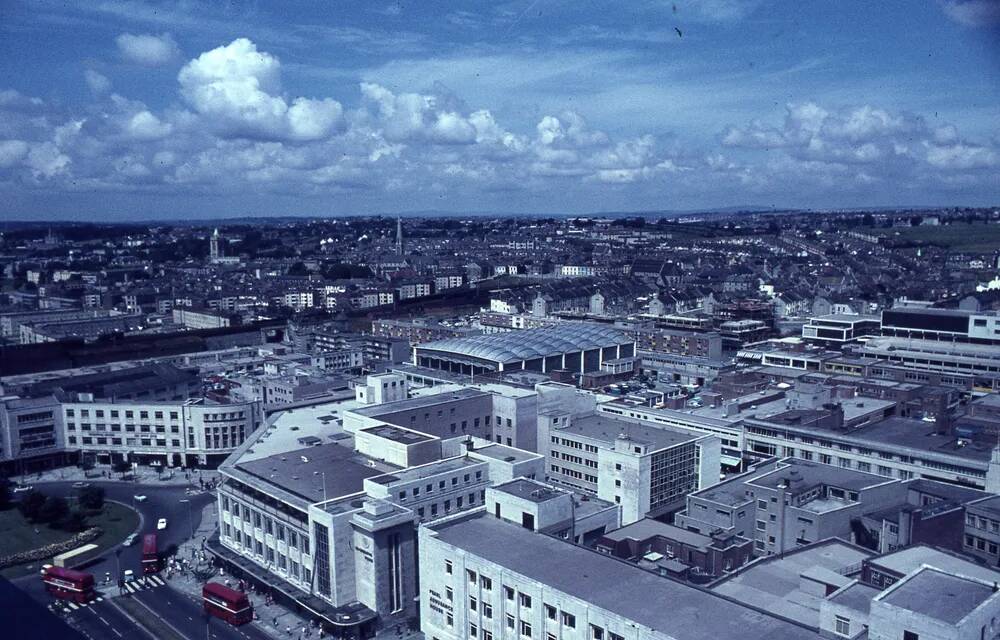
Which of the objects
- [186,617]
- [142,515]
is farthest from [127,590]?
[142,515]

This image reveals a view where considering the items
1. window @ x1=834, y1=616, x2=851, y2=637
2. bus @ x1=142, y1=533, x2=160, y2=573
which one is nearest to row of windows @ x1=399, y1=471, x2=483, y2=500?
bus @ x1=142, y1=533, x2=160, y2=573

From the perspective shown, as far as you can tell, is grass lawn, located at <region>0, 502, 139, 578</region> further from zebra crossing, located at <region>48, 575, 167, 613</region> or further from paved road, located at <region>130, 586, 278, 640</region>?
paved road, located at <region>130, 586, 278, 640</region>

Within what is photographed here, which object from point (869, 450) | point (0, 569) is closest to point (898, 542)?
point (869, 450)

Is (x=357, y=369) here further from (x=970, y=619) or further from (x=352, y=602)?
(x=970, y=619)

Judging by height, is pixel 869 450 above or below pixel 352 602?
above

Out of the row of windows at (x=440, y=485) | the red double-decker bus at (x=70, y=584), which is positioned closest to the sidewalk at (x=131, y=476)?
the red double-decker bus at (x=70, y=584)

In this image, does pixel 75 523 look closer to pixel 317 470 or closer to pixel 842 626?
pixel 317 470
